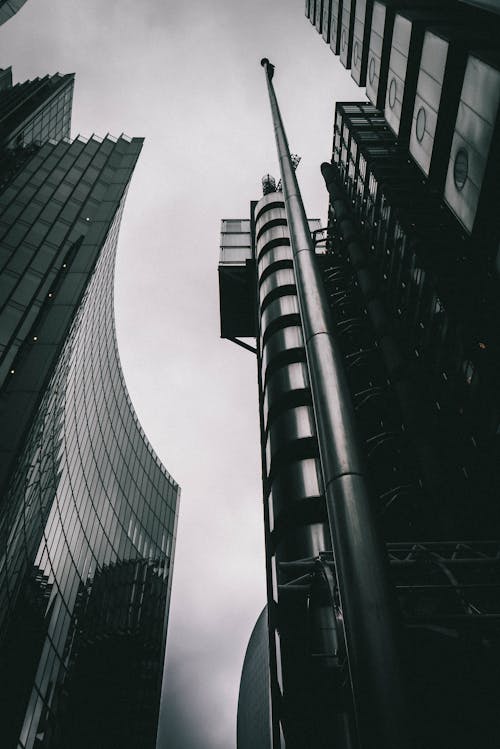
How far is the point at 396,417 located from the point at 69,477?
32.7 metres

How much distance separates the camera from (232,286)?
4344cm

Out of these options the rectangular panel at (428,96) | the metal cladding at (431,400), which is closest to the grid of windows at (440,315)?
the metal cladding at (431,400)

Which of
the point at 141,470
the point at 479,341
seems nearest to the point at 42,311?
the point at 479,341

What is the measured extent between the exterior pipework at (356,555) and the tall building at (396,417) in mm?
14

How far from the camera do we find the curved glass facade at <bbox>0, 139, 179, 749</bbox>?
→ 33.2 metres

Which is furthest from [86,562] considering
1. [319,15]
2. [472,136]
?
[319,15]

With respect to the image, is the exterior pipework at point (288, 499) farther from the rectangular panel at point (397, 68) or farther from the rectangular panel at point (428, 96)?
the rectangular panel at point (397, 68)

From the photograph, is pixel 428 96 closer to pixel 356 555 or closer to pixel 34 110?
pixel 356 555

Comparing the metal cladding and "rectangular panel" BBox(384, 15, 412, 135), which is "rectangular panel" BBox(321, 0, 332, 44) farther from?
"rectangular panel" BBox(384, 15, 412, 135)

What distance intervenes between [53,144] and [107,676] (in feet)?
197

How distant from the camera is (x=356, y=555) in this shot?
4168 mm

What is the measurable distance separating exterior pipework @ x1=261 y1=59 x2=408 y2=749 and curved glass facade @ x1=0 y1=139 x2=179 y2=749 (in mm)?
24085

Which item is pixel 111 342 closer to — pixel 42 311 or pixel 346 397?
pixel 42 311

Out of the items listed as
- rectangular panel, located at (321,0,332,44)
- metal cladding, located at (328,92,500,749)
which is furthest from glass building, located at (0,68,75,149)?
metal cladding, located at (328,92,500,749)
